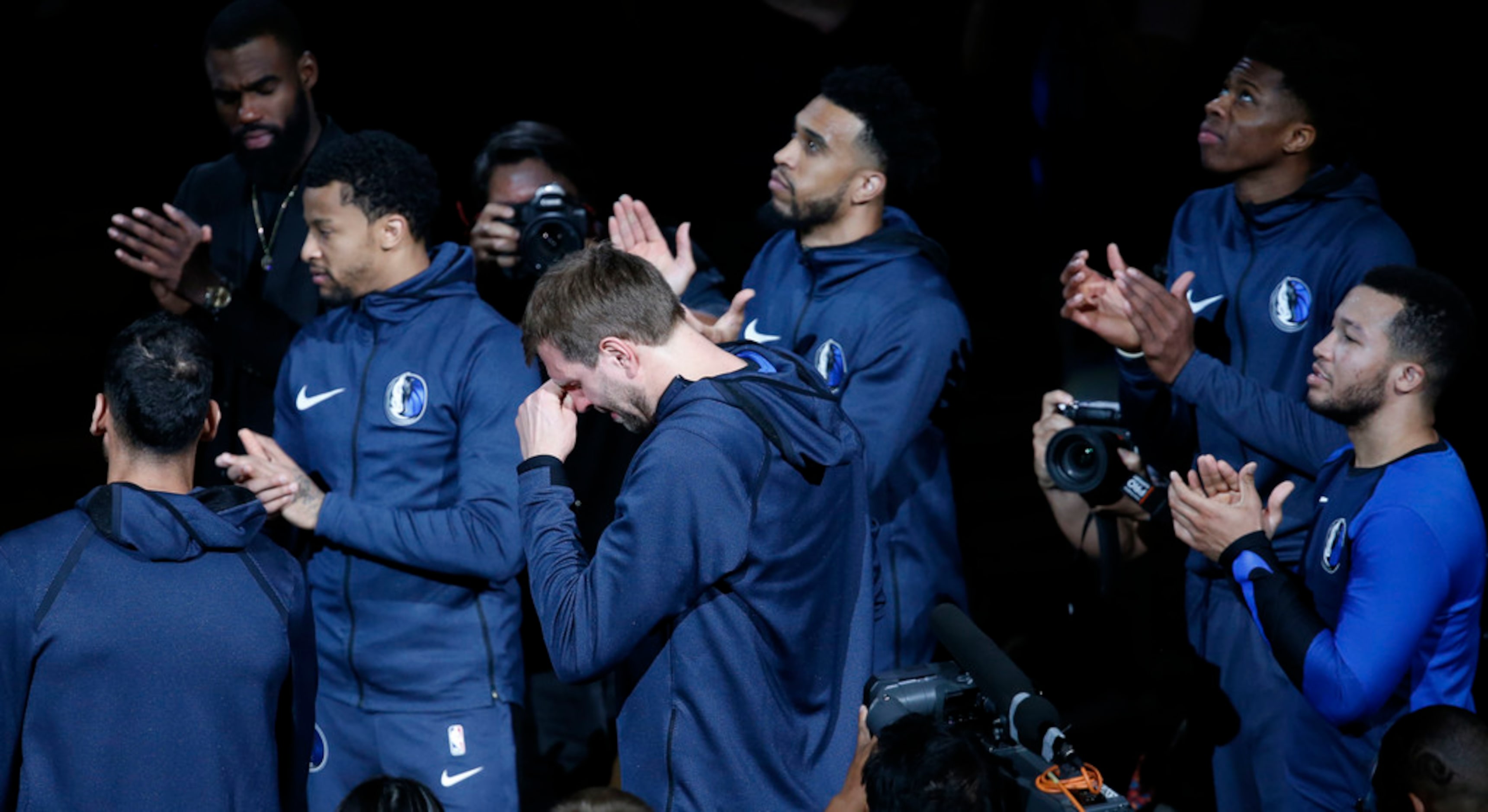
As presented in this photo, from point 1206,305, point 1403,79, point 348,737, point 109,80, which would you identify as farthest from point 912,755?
point 109,80

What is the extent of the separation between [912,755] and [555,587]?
616mm

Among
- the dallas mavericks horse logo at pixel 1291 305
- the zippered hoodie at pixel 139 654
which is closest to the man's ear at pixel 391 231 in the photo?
the zippered hoodie at pixel 139 654

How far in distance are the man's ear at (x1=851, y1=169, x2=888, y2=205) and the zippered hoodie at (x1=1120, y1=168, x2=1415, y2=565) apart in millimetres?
780

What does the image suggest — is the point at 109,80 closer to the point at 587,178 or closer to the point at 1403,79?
the point at 587,178

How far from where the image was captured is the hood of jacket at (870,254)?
3922 millimetres

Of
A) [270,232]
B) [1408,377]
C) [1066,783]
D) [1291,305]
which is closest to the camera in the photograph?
[1066,783]

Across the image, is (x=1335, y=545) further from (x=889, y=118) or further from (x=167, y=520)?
(x=167, y=520)

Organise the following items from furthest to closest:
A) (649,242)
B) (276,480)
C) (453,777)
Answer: (649,242)
(453,777)
(276,480)

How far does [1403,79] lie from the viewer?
4.73 meters

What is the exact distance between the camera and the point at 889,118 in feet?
13.7

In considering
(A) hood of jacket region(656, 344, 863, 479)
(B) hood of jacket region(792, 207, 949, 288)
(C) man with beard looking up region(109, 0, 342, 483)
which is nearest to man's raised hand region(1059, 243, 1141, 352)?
(B) hood of jacket region(792, 207, 949, 288)

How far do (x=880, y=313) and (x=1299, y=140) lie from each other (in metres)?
1.13

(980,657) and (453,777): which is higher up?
(980,657)

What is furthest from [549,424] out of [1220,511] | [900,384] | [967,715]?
[1220,511]
